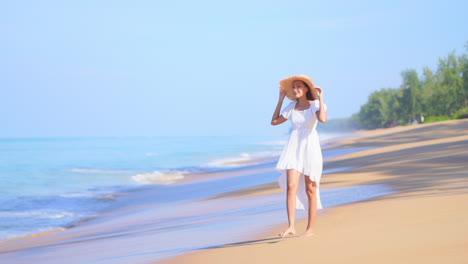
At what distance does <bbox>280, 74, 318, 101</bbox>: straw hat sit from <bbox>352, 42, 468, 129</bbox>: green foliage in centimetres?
6461

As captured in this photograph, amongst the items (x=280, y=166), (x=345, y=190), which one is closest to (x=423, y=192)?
(x=345, y=190)

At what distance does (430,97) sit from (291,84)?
8136cm

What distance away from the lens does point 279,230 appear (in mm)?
7520

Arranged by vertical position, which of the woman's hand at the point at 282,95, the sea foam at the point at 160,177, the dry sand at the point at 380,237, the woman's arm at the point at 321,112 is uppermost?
the woman's hand at the point at 282,95

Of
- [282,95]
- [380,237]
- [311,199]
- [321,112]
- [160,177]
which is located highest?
[282,95]

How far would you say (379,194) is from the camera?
10188 millimetres

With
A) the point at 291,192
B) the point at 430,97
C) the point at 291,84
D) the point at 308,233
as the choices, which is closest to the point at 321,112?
the point at 291,84

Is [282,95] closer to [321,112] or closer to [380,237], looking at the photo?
[321,112]

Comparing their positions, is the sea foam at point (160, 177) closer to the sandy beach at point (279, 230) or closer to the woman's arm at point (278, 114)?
the sandy beach at point (279, 230)

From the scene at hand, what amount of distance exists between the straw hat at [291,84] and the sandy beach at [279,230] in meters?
1.55

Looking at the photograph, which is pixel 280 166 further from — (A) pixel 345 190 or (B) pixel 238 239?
(A) pixel 345 190

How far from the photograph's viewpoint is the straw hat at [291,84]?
6.58m

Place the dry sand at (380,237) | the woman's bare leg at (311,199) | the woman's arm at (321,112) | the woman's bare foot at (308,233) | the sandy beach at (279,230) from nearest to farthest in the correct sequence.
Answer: the dry sand at (380,237) < the sandy beach at (279,230) < the woman's arm at (321,112) < the woman's bare foot at (308,233) < the woman's bare leg at (311,199)

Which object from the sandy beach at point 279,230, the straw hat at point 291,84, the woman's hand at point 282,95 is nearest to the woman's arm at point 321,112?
the straw hat at point 291,84
